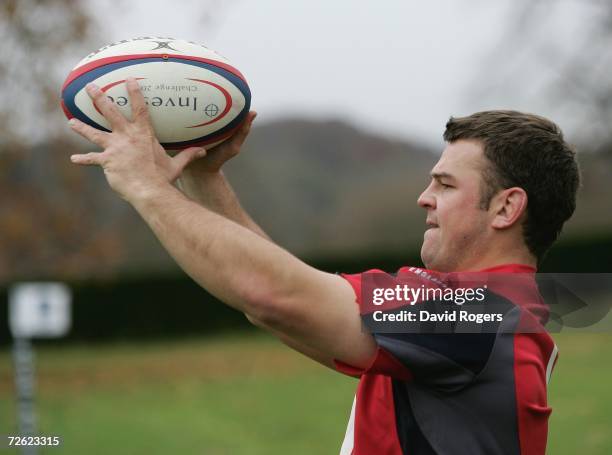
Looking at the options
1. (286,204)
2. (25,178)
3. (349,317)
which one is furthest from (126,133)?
(286,204)

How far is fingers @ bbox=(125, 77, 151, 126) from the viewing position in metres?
2.36

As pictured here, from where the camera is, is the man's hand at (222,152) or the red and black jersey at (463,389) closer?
the red and black jersey at (463,389)

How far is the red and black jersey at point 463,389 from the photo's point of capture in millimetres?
2102

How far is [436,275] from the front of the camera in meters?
2.32

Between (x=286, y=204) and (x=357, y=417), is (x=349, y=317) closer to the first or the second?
(x=357, y=417)

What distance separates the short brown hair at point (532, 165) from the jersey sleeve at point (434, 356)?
0.45 m

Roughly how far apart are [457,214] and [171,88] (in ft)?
3.12

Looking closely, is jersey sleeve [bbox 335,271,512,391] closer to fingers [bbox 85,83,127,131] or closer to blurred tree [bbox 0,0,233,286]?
fingers [bbox 85,83,127,131]

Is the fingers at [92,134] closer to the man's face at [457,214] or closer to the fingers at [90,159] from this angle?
the fingers at [90,159]

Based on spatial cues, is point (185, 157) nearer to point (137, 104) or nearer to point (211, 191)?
point (137, 104)

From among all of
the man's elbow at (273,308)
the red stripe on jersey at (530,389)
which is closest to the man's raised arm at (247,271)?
the man's elbow at (273,308)

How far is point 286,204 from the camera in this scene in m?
49.9

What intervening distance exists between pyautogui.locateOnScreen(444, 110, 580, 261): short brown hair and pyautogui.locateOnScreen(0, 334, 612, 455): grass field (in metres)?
7.06

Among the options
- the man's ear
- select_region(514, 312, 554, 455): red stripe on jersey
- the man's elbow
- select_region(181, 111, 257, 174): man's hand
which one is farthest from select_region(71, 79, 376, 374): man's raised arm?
select_region(181, 111, 257, 174): man's hand
